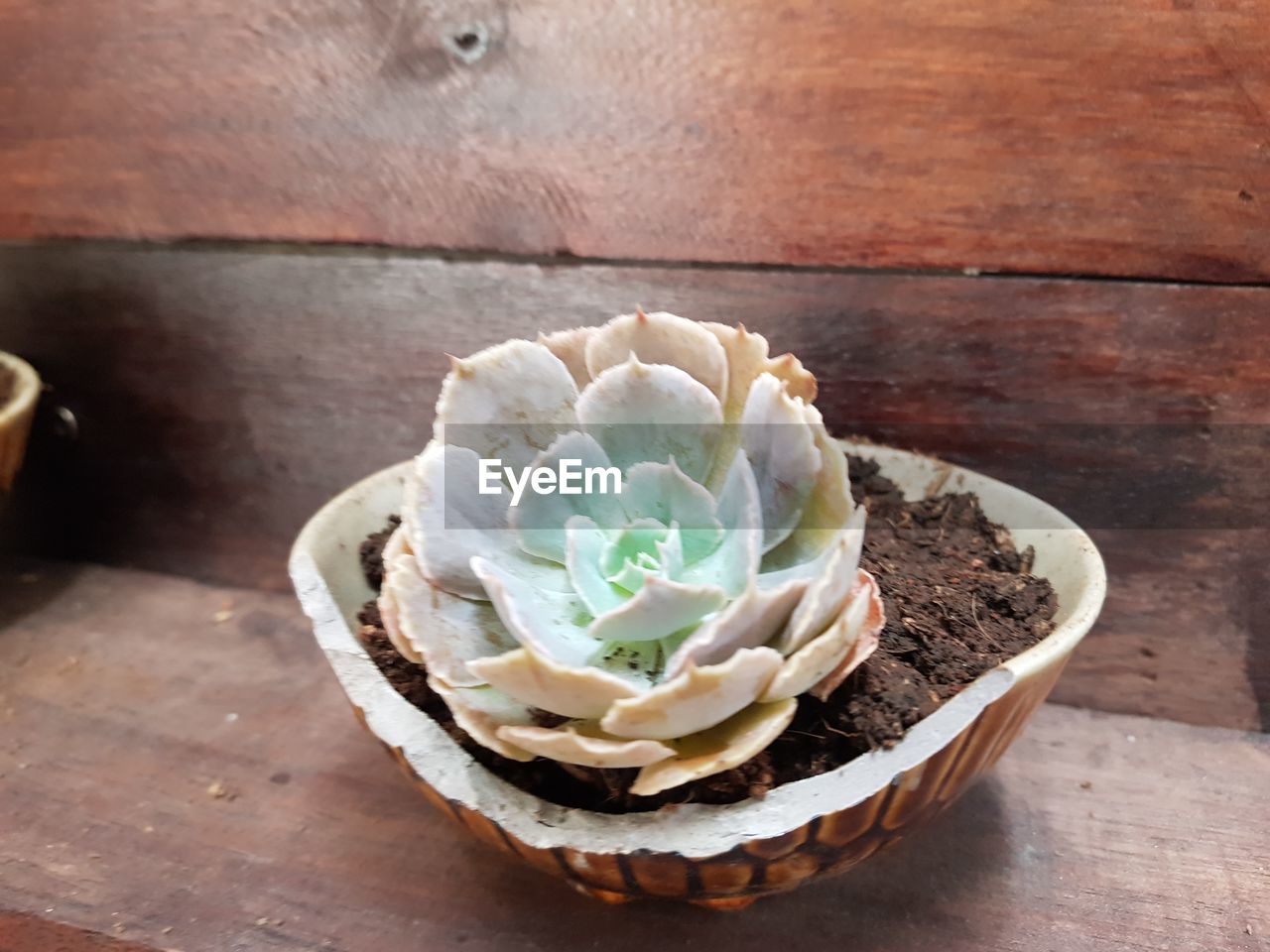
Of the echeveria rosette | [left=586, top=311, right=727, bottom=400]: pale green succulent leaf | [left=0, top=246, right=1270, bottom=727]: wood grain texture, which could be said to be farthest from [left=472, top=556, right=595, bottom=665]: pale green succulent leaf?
[left=0, top=246, right=1270, bottom=727]: wood grain texture

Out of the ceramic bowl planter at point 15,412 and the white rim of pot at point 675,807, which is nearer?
the white rim of pot at point 675,807

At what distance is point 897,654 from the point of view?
0.39 meters

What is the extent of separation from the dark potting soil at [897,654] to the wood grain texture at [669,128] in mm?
184

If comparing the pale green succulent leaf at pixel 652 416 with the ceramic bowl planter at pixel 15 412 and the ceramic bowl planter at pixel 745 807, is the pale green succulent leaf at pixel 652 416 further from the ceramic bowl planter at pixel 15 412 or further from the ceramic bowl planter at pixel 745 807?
the ceramic bowl planter at pixel 15 412

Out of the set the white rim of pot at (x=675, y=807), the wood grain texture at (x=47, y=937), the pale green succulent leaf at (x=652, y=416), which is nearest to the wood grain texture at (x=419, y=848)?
the wood grain texture at (x=47, y=937)

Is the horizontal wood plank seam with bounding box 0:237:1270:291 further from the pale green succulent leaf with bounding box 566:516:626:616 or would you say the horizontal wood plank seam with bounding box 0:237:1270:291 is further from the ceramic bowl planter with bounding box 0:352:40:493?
the pale green succulent leaf with bounding box 566:516:626:616

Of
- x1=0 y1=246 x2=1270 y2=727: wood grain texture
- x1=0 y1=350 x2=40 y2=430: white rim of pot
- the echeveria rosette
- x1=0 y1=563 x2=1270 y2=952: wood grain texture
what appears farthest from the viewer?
x1=0 y1=350 x2=40 y2=430: white rim of pot

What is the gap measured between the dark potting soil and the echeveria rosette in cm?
3

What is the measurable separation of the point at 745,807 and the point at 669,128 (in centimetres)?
42

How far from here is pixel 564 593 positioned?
0.38 m

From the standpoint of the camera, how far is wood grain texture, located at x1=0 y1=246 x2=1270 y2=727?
54 cm

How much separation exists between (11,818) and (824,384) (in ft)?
1.88

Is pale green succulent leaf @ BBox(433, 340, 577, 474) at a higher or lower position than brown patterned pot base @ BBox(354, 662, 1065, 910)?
higher

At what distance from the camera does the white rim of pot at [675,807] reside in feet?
1.09
